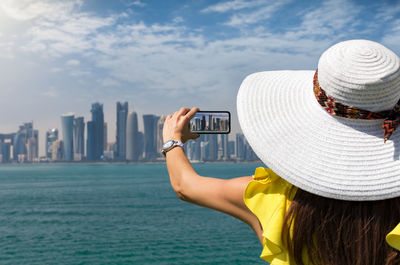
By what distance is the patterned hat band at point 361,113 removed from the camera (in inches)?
38.5

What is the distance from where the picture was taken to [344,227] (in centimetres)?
98

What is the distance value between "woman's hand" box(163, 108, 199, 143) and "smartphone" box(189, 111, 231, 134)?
0.05 metres

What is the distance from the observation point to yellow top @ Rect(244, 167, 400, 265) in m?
1.02

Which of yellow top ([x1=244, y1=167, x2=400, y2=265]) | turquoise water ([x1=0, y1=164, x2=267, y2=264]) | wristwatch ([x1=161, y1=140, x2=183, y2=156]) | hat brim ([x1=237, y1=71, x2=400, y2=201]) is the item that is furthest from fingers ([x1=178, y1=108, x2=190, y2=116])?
turquoise water ([x1=0, y1=164, x2=267, y2=264])

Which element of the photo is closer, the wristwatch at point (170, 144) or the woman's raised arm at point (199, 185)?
the woman's raised arm at point (199, 185)

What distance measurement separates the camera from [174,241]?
76.5 feet

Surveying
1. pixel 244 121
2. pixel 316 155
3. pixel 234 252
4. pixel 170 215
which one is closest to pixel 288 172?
pixel 316 155

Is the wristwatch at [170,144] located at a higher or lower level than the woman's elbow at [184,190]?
higher

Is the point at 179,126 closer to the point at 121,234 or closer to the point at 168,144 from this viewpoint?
the point at 168,144

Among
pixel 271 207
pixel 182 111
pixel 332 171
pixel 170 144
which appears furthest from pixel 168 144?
pixel 332 171

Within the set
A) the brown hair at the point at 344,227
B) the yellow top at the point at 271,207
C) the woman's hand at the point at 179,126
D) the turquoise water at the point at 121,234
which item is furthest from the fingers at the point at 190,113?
the turquoise water at the point at 121,234

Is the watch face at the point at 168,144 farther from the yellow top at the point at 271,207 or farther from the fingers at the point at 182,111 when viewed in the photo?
the yellow top at the point at 271,207

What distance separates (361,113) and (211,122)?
1.84ft

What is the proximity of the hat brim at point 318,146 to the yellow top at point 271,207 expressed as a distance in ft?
0.27
